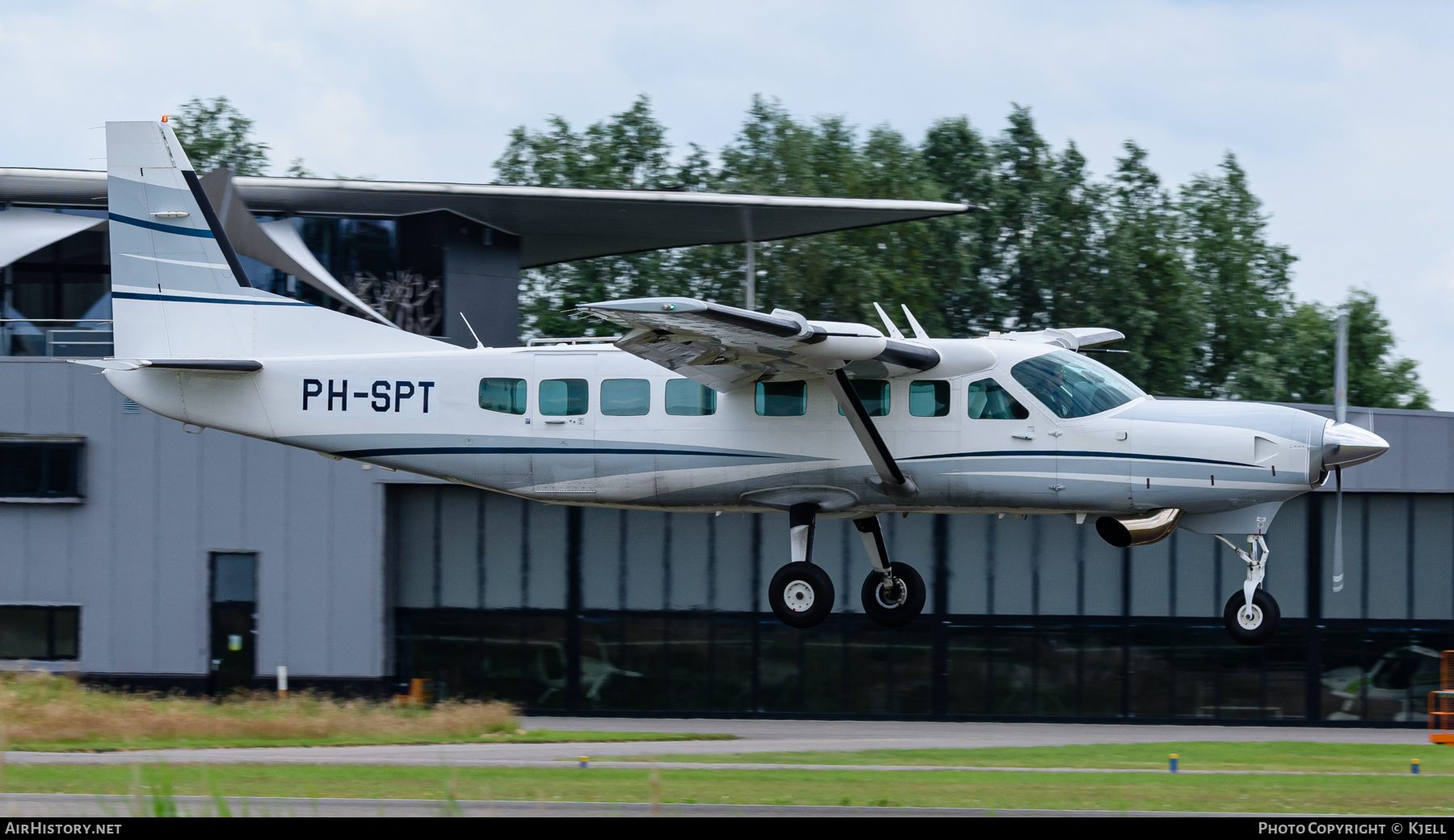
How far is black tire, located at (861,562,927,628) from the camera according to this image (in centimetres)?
1780

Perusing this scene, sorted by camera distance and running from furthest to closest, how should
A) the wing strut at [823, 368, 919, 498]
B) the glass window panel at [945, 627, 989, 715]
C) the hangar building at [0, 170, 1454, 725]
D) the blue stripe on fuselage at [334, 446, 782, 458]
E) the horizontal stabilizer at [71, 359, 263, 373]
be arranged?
the glass window panel at [945, 627, 989, 715] → the hangar building at [0, 170, 1454, 725] → the horizontal stabilizer at [71, 359, 263, 373] → the blue stripe on fuselage at [334, 446, 782, 458] → the wing strut at [823, 368, 919, 498]

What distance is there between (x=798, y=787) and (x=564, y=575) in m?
13.1

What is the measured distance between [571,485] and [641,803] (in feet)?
12.9

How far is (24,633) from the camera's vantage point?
31.4 m

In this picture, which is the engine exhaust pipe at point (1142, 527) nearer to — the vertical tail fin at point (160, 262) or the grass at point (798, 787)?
the grass at point (798, 787)

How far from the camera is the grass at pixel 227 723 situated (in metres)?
25.0

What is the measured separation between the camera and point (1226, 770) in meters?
23.7

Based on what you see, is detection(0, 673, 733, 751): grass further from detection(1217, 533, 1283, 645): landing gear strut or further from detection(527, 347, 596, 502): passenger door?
detection(1217, 533, 1283, 645): landing gear strut

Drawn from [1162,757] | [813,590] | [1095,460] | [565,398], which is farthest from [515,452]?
[1162,757]

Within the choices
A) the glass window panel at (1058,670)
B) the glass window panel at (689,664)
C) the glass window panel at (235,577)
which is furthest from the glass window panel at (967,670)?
the glass window panel at (235,577)

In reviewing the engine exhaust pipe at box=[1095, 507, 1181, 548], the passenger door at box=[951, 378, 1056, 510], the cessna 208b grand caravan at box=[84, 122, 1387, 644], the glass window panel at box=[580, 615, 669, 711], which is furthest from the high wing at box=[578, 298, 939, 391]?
the glass window panel at box=[580, 615, 669, 711]

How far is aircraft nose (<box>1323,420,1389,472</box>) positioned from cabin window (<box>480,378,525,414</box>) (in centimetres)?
856

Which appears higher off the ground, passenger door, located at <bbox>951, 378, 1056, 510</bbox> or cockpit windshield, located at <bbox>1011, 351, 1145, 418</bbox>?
cockpit windshield, located at <bbox>1011, 351, 1145, 418</bbox>

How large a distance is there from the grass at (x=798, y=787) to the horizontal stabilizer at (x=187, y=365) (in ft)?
15.5
